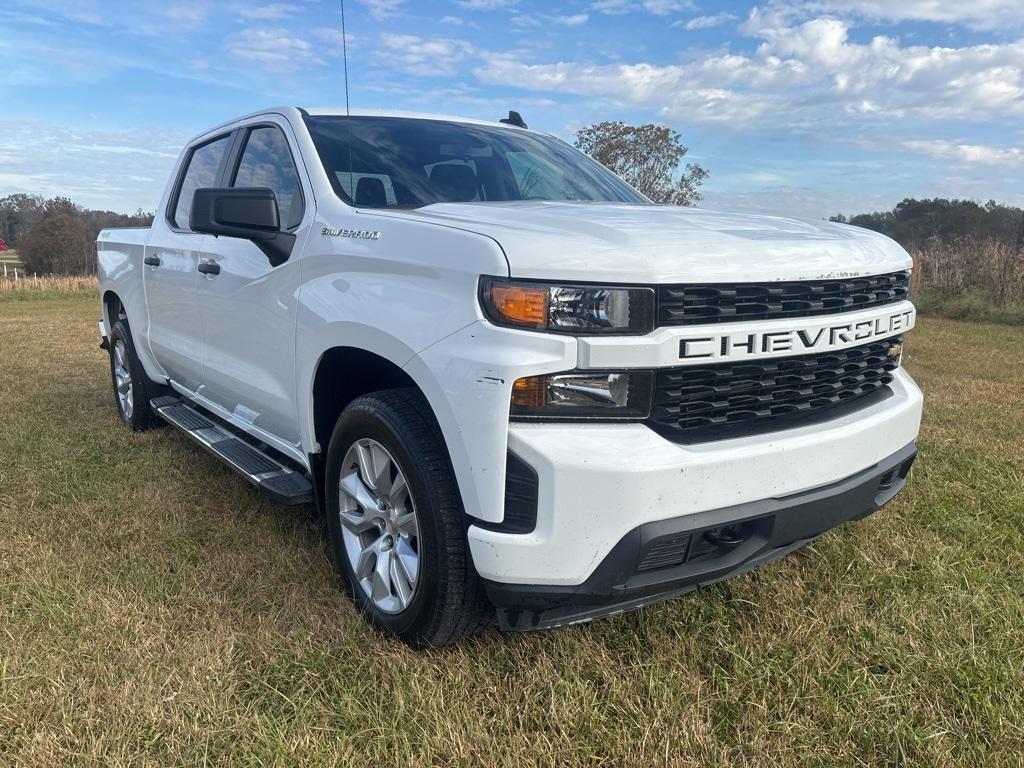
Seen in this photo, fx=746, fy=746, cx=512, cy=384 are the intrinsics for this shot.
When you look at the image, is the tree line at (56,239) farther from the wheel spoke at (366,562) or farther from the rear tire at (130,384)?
the wheel spoke at (366,562)

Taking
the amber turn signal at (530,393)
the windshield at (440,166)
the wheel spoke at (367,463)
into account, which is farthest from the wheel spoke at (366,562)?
the windshield at (440,166)

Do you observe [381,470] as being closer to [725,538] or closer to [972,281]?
[725,538]

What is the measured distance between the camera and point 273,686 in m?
2.24

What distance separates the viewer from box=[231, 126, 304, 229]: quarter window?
298 centimetres

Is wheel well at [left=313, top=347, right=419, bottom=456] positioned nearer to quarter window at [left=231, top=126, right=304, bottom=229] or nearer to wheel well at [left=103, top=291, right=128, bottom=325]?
quarter window at [left=231, top=126, right=304, bottom=229]

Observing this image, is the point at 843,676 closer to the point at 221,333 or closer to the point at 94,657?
the point at 94,657

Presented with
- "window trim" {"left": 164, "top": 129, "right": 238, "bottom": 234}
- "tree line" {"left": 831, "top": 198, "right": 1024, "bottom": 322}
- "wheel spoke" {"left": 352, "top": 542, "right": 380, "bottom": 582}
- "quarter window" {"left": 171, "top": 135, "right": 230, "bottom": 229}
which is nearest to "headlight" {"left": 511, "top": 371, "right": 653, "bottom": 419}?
"wheel spoke" {"left": 352, "top": 542, "right": 380, "bottom": 582}

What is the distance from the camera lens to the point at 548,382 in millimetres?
1886

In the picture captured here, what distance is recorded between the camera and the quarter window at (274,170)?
2.98m

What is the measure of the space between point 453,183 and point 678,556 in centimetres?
183

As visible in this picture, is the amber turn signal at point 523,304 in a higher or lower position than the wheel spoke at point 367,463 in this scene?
higher

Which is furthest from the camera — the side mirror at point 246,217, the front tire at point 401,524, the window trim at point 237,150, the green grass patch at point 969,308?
the green grass patch at point 969,308

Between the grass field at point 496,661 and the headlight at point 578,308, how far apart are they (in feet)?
3.54

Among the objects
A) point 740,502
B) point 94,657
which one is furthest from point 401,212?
point 94,657
